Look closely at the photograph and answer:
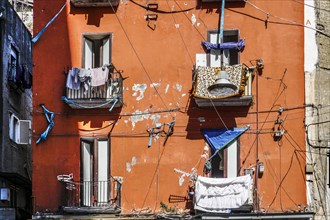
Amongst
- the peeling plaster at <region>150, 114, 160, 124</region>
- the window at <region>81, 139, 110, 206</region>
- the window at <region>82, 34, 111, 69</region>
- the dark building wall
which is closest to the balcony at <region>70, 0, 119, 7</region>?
the window at <region>82, 34, 111, 69</region>

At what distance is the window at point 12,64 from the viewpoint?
25125mm

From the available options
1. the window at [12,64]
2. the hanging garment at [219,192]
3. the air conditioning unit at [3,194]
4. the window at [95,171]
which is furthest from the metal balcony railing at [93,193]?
the window at [12,64]

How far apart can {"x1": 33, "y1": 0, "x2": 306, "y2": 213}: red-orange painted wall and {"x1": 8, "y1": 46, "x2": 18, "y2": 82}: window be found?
3541 mm

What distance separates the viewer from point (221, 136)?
20.8 metres

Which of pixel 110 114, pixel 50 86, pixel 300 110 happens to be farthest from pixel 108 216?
pixel 300 110

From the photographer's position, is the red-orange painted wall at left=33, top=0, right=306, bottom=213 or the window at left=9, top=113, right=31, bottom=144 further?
the window at left=9, top=113, right=31, bottom=144

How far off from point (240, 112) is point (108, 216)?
5.06m

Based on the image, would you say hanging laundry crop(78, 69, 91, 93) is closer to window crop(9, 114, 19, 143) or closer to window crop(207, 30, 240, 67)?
window crop(207, 30, 240, 67)

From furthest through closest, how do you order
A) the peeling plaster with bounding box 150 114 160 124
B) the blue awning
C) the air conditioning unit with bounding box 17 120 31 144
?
the air conditioning unit with bounding box 17 120 31 144 < the peeling plaster with bounding box 150 114 160 124 < the blue awning

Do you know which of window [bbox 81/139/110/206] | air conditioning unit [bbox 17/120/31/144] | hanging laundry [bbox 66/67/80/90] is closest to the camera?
window [bbox 81/139/110/206]

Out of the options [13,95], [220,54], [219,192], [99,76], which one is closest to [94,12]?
[99,76]

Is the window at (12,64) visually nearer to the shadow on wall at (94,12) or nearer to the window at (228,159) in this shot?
the shadow on wall at (94,12)

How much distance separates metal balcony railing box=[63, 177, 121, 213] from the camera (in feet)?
68.1

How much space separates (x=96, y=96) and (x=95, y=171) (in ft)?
7.52
